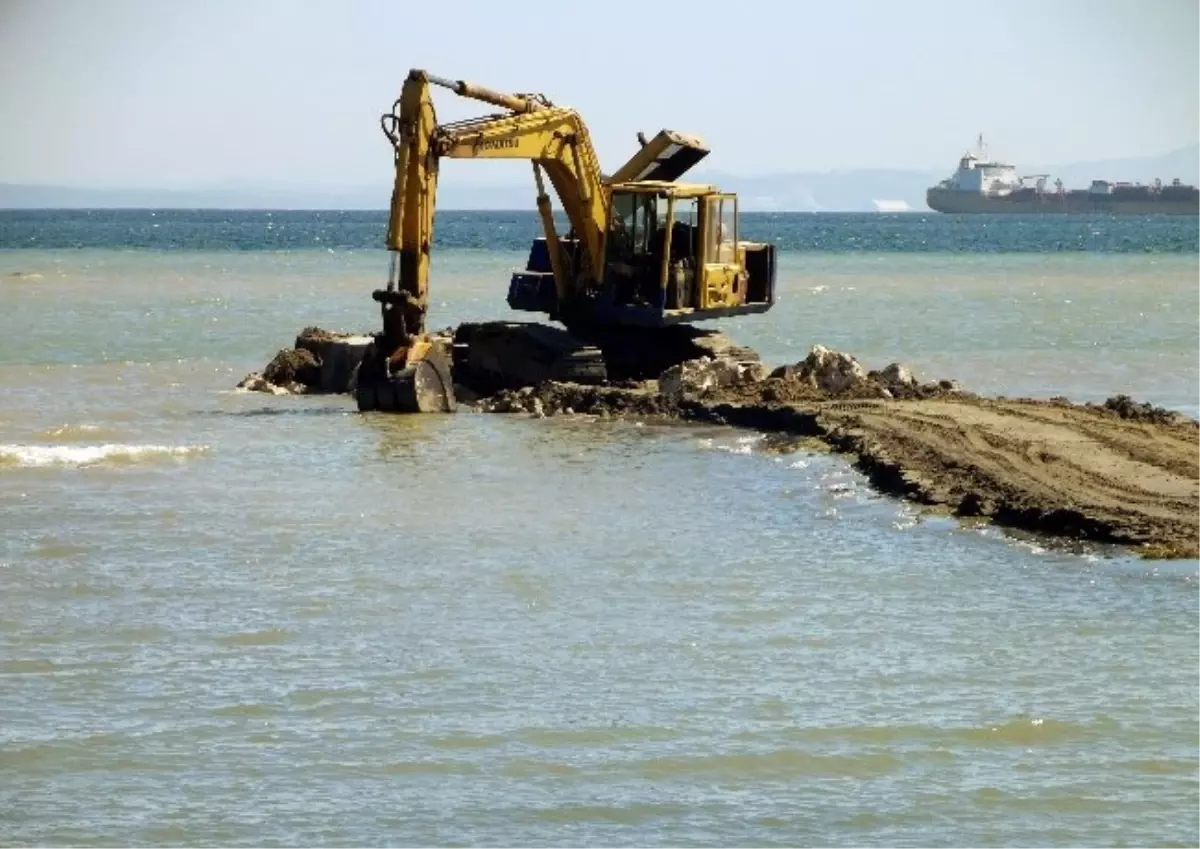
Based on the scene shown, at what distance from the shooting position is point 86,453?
21094 mm

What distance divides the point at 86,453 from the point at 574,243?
789cm

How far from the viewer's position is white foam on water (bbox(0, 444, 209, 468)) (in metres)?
20.5

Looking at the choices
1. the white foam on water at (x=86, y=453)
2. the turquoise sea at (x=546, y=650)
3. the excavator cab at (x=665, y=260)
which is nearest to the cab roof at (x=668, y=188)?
the excavator cab at (x=665, y=260)

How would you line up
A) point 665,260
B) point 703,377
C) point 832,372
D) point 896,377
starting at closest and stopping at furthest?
point 896,377, point 832,372, point 703,377, point 665,260

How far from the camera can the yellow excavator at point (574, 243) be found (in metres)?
23.7

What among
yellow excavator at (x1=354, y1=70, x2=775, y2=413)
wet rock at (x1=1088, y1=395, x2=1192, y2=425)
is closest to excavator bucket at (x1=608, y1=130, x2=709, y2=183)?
yellow excavator at (x1=354, y1=70, x2=775, y2=413)

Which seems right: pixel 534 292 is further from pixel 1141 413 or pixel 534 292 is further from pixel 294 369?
pixel 1141 413

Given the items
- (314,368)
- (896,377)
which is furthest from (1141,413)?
(314,368)

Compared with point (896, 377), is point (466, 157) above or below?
above

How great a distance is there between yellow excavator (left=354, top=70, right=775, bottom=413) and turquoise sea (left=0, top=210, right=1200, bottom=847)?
0.91m

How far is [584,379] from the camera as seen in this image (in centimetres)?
2566

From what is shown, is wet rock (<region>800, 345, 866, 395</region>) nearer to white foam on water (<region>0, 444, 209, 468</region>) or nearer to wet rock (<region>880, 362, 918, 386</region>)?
wet rock (<region>880, 362, 918, 386</region>)

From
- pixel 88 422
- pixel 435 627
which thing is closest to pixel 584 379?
pixel 88 422

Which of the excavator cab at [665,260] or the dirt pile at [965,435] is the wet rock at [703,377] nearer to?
the dirt pile at [965,435]
